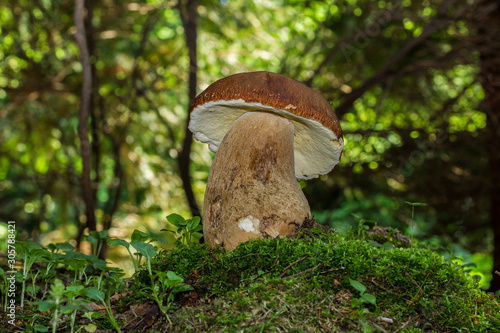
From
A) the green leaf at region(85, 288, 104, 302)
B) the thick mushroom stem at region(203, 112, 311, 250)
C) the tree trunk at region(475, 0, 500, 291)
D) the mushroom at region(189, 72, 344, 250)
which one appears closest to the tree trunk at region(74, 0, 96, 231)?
the mushroom at region(189, 72, 344, 250)

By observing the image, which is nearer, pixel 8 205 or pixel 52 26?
pixel 52 26

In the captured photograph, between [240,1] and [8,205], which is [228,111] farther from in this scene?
[8,205]

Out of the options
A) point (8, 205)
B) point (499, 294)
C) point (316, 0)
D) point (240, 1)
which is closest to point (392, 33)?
point (316, 0)

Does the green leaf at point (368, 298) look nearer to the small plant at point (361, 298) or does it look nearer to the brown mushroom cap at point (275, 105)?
the small plant at point (361, 298)

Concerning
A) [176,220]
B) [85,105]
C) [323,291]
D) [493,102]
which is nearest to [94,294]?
[176,220]

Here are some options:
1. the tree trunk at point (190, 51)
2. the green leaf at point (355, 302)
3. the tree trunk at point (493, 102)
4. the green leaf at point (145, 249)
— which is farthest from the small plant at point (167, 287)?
the tree trunk at point (493, 102)

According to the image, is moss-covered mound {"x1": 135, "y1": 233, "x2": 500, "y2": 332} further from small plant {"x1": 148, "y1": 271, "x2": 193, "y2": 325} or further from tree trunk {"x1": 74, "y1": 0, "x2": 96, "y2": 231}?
tree trunk {"x1": 74, "y1": 0, "x2": 96, "y2": 231}
